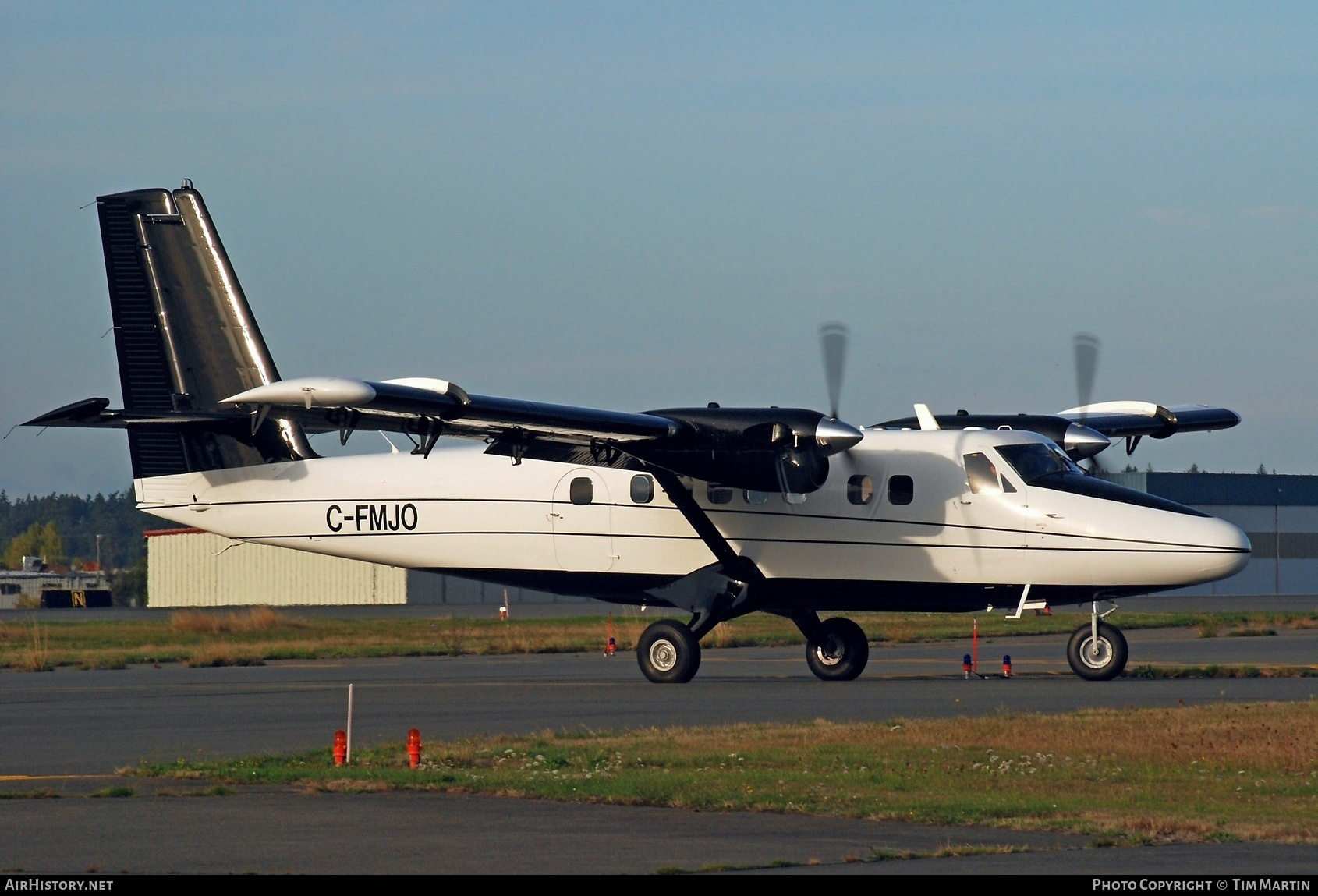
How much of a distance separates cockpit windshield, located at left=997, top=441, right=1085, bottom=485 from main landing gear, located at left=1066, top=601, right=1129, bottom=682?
2.01 m

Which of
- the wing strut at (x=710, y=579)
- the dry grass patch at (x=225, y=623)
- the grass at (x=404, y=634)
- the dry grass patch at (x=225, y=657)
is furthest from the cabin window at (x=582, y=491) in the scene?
the dry grass patch at (x=225, y=623)

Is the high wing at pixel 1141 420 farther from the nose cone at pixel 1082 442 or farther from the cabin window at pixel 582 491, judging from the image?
the cabin window at pixel 582 491

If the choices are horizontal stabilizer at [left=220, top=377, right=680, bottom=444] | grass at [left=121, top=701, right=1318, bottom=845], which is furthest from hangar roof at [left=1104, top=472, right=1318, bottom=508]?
grass at [left=121, top=701, right=1318, bottom=845]

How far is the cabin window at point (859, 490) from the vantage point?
22453mm

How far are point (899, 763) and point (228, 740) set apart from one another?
6703 mm

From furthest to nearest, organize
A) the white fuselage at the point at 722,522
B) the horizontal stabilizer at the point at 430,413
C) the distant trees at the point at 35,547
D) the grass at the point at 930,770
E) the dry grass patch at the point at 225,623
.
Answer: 1. the distant trees at the point at 35,547
2. the dry grass patch at the point at 225,623
3. the white fuselage at the point at 722,522
4. the horizontal stabilizer at the point at 430,413
5. the grass at the point at 930,770

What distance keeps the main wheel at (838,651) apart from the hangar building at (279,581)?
156 ft

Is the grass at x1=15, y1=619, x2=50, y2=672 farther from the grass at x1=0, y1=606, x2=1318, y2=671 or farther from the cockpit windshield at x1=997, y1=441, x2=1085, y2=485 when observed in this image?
the cockpit windshield at x1=997, y1=441, x2=1085, y2=485

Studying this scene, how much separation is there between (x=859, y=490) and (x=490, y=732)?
8010mm

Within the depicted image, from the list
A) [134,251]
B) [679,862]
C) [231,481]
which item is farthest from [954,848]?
[134,251]

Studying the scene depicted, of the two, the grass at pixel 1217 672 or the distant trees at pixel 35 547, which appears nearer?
the grass at pixel 1217 672

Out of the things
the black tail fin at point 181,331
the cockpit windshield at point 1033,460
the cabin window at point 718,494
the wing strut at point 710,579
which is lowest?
the wing strut at point 710,579

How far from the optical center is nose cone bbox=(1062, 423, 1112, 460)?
24.9 m

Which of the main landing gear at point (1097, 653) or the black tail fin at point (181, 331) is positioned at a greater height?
the black tail fin at point (181, 331)
